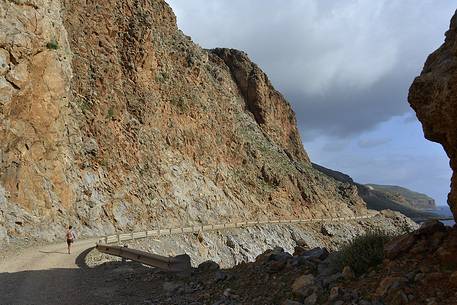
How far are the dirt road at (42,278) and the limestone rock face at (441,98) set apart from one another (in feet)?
28.9

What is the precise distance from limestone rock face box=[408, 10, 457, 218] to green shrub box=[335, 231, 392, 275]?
5.03 feet

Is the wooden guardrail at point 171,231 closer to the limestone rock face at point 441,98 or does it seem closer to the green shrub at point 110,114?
the green shrub at point 110,114

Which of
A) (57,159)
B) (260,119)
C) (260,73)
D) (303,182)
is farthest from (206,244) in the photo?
(260,73)

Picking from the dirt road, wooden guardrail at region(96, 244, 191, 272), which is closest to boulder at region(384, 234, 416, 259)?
wooden guardrail at region(96, 244, 191, 272)

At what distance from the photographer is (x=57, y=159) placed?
33500mm

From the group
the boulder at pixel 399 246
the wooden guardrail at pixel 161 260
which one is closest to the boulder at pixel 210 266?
the wooden guardrail at pixel 161 260

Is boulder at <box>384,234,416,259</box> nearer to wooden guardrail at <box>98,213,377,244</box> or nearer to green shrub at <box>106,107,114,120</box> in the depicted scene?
wooden guardrail at <box>98,213,377,244</box>

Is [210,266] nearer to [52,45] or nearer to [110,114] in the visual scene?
[52,45]

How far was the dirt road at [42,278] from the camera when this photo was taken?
11052 millimetres

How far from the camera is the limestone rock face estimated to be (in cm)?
760

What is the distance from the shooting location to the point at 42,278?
13633 mm

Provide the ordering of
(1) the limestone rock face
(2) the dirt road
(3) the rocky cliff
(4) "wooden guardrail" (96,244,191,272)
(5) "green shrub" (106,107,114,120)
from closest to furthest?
(1) the limestone rock face, (2) the dirt road, (4) "wooden guardrail" (96,244,191,272), (3) the rocky cliff, (5) "green shrub" (106,107,114,120)

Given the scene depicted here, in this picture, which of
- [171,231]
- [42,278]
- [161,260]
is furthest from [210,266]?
[171,231]

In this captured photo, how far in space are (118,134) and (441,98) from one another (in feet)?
128
